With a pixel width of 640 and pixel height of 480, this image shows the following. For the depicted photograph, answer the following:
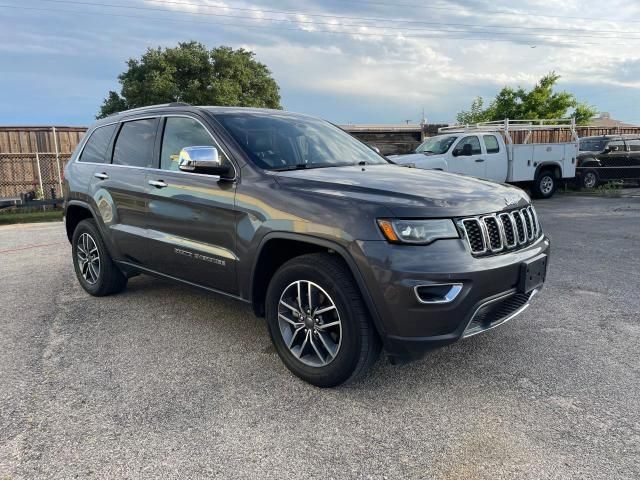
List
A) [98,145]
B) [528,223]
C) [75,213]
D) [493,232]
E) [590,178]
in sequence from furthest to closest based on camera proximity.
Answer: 1. [590,178]
2. [75,213]
3. [98,145]
4. [528,223]
5. [493,232]

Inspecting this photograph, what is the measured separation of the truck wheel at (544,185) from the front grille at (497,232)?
42.7 ft

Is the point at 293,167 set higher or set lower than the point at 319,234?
higher

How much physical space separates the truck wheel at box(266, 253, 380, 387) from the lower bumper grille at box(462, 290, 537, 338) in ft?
1.84

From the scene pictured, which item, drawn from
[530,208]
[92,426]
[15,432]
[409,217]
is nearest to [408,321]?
[409,217]

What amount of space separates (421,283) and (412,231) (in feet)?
0.94

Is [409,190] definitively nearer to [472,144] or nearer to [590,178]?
[472,144]

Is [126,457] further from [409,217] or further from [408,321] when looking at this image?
[409,217]

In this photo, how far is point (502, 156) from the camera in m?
14.3

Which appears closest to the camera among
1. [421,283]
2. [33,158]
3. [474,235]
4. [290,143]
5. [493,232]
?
[421,283]

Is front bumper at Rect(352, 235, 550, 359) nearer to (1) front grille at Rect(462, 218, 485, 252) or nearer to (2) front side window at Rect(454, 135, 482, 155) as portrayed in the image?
(1) front grille at Rect(462, 218, 485, 252)

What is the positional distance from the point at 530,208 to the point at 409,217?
50.2 inches

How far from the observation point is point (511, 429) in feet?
8.77

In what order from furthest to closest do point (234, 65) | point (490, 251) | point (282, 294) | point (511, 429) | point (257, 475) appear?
point (234, 65) → point (282, 294) → point (490, 251) → point (511, 429) → point (257, 475)

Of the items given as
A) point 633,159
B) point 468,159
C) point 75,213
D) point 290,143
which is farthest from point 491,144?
point 75,213
